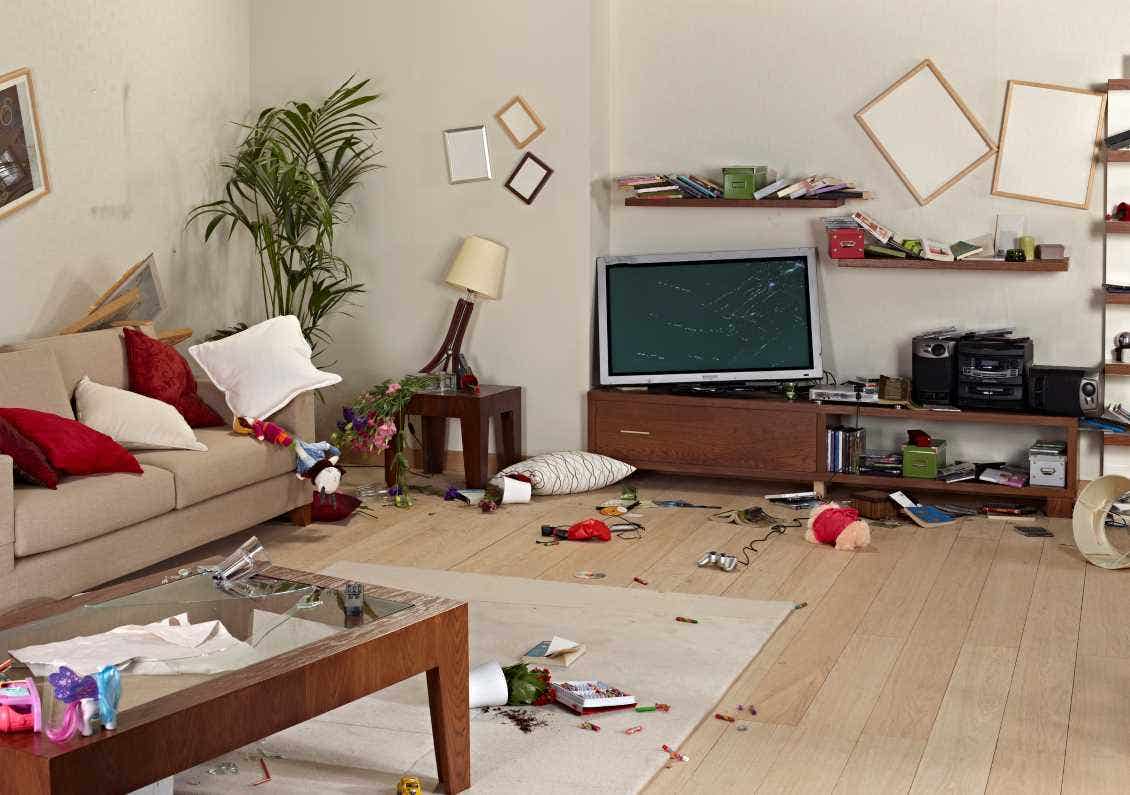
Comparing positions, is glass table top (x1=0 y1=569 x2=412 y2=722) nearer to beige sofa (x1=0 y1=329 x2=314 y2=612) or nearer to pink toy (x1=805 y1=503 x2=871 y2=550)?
beige sofa (x1=0 y1=329 x2=314 y2=612)

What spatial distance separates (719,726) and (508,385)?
3.40 m

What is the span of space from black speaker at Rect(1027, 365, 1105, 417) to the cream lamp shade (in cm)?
249

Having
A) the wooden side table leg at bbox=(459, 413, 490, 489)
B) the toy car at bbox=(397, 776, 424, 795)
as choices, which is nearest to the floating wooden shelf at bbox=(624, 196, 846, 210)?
the wooden side table leg at bbox=(459, 413, 490, 489)

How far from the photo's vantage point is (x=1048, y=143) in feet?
19.4

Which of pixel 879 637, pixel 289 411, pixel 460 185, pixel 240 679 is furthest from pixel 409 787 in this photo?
pixel 460 185

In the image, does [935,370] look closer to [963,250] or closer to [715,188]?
[963,250]

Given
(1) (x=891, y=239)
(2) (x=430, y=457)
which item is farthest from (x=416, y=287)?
(1) (x=891, y=239)

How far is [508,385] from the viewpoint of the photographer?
664 cm

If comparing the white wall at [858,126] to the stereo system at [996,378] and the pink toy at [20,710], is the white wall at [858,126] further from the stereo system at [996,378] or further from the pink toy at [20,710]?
the pink toy at [20,710]

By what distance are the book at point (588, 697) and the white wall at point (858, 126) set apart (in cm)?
306

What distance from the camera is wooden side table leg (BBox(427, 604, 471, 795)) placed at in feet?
9.92

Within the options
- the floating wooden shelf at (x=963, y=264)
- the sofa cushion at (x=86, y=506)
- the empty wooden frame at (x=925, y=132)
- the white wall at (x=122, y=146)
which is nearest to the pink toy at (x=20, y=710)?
the sofa cushion at (x=86, y=506)

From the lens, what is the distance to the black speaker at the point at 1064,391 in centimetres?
567

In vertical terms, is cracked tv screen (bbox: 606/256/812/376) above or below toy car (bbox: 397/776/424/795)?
above
